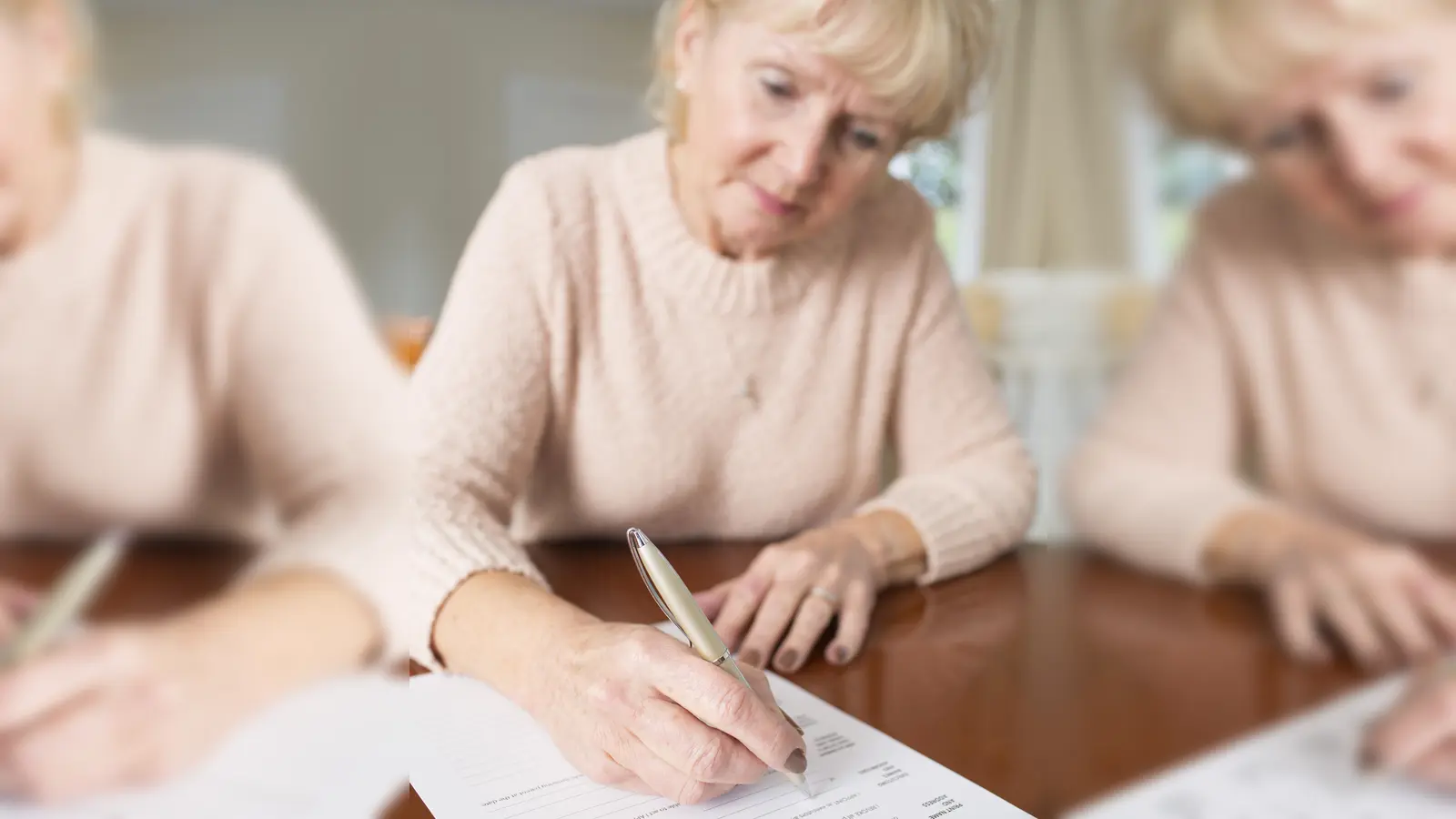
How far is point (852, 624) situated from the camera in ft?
1.99

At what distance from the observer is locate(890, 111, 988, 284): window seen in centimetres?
49

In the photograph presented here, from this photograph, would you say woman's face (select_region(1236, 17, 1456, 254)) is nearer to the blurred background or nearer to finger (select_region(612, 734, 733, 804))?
the blurred background

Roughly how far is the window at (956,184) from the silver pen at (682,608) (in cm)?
23

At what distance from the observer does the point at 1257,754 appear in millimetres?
339

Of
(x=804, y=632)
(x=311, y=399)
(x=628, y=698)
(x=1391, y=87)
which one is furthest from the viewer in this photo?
(x=804, y=632)

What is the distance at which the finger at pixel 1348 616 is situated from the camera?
0.30 m

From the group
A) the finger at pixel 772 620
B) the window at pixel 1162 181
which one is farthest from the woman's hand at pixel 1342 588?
the finger at pixel 772 620

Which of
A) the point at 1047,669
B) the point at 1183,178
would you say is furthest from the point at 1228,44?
the point at 1047,669

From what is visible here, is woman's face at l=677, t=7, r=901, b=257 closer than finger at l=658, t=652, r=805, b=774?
No

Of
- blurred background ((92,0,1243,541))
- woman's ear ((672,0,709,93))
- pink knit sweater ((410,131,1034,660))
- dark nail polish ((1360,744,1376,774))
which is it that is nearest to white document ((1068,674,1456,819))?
dark nail polish ((1360,744,1376,774))

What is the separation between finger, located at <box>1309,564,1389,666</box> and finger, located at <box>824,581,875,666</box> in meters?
0.32

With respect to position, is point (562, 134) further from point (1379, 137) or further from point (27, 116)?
point (1379, 137)

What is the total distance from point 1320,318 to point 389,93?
1.26 ft

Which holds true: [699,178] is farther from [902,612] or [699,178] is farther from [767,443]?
[902,612]
